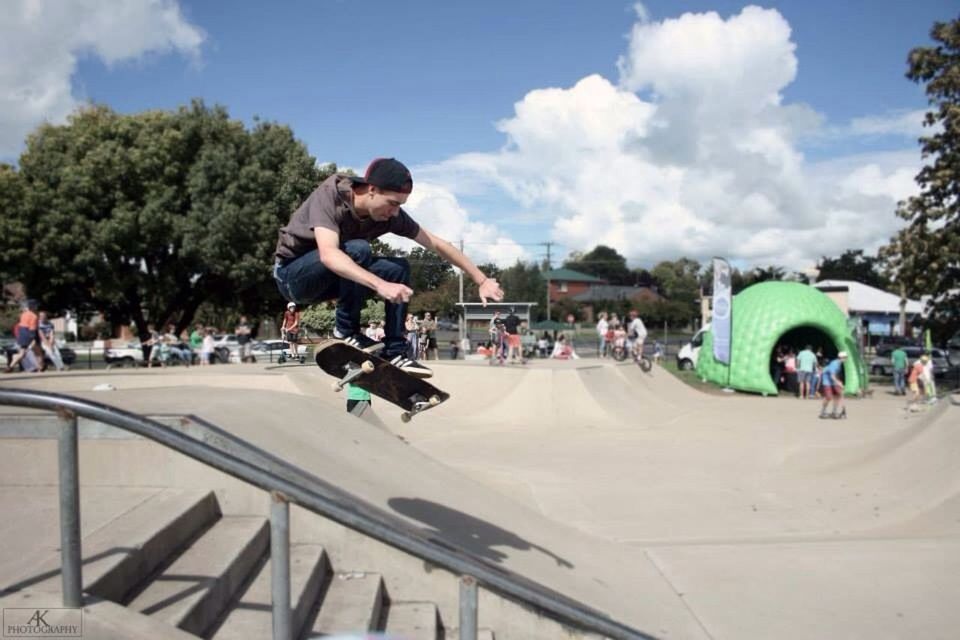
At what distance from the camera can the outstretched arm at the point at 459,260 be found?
435cm

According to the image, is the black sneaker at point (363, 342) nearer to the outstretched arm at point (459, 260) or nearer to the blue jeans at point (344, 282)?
the blue jeans at point (344, 282)

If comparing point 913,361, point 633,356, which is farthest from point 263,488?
point 913,361

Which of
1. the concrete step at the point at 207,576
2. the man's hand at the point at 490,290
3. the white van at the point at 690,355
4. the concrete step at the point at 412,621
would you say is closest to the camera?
the concrete step at the point at 207,576

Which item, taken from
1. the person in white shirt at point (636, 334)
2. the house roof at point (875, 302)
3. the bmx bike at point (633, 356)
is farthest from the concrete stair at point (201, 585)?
the house roof at point (875, 302)

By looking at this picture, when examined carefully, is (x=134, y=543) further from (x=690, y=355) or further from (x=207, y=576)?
(x=690, y=355)

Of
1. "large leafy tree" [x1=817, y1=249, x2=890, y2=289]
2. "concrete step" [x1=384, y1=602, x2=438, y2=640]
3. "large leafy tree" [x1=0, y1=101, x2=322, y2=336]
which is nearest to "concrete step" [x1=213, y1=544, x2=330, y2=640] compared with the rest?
"concrete step" [x1=384, y1=602, x2=438, y2=640]

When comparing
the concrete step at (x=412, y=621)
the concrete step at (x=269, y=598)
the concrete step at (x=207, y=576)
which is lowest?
the concrete step at (x=412, y=621)

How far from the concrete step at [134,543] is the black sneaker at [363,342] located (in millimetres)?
1136

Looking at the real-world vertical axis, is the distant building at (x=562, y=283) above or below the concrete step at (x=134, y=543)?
above

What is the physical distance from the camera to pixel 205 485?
13.1ft

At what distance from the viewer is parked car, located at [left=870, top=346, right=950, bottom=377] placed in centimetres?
3141

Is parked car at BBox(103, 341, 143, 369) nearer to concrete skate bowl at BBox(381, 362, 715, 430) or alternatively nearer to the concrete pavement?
the concrete pavement

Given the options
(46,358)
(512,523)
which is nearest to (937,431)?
(512,523)

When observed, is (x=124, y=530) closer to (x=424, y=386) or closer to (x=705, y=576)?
(x=424, y=386)
